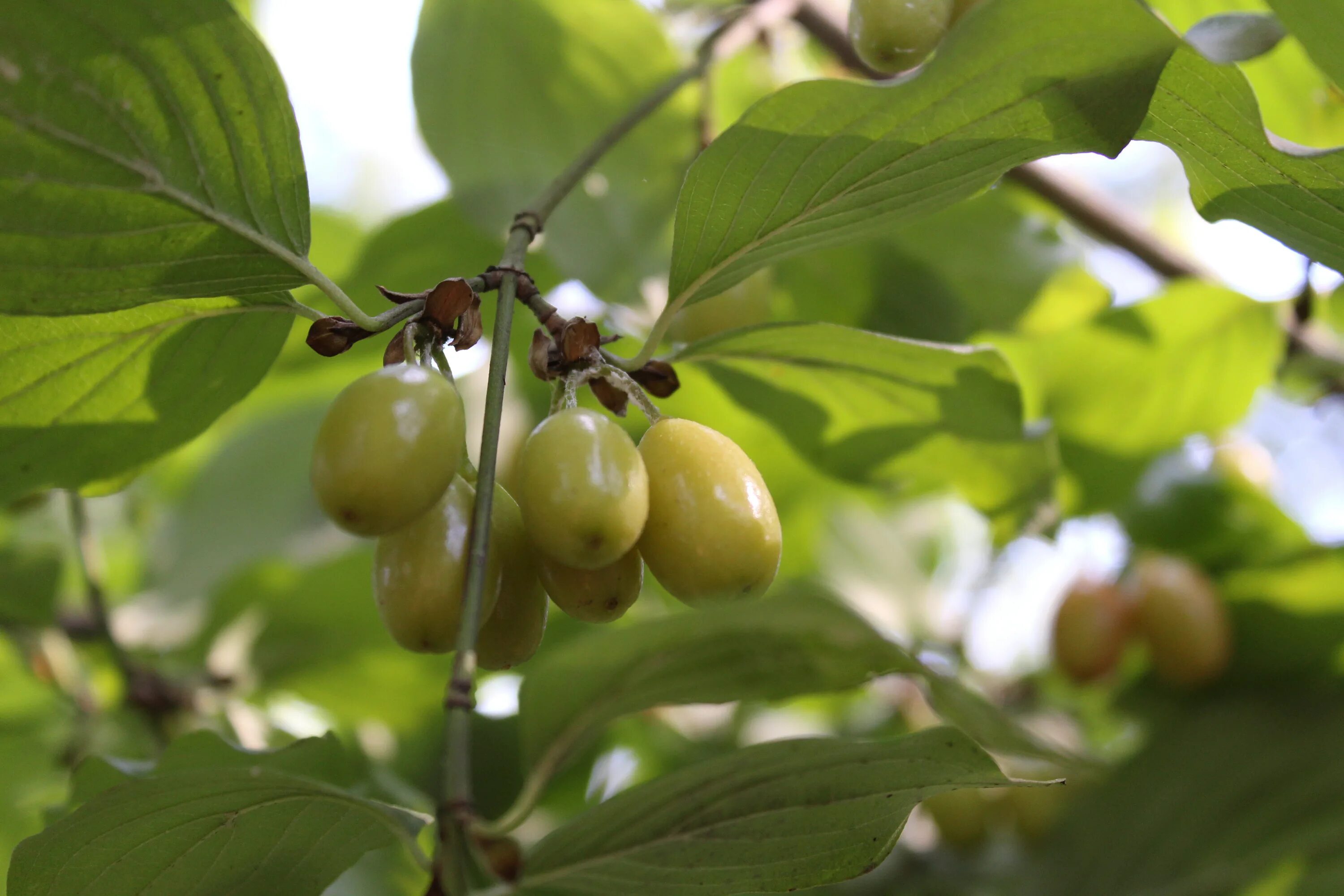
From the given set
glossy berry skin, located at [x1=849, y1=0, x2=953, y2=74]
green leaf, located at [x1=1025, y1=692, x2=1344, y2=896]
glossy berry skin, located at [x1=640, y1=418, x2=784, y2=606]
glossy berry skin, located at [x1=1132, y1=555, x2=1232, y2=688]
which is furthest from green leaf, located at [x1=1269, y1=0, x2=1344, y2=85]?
Result: green leaf, located at [x1=1025, y1=692, x2=1344, y2=896]

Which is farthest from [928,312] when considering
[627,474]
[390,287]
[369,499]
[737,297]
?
[369,499]

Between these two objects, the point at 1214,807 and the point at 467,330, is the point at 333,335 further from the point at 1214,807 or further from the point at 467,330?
the point at 1214,807

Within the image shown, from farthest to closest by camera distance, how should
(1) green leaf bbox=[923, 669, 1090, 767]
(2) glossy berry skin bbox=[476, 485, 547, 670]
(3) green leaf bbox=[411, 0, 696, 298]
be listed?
(3) green leaf bbox=[411, 0, 696, 298]
(1) green leaf bbox=[923, 669, 1090, 767]
(2) glossy berry skin bbox=[476, 485, 547, 670]

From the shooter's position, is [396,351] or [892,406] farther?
[892,406]

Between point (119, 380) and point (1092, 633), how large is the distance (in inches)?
57.9

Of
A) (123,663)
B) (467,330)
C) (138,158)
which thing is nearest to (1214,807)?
(467,330)

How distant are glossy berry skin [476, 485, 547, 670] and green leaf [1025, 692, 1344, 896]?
1397 millimetres

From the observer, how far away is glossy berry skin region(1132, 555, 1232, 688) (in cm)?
172

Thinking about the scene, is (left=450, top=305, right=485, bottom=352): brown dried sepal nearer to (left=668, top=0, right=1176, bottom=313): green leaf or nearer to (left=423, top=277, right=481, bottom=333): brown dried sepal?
(left=423, top=277, right=481, bottom=333): brown dried sepal

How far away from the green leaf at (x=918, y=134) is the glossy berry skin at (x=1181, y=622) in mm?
1149

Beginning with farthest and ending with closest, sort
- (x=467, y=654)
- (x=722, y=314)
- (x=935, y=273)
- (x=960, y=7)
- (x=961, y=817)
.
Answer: (x=961, y=817)
(x=935, y=273)
(x=722, y=314)
(x=960, y=7)
(x=467, y=654)

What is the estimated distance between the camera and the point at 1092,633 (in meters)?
1.78

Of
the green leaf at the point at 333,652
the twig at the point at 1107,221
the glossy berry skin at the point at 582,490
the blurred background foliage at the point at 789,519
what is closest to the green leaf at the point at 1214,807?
the blurred background foliage at the point at 789,519

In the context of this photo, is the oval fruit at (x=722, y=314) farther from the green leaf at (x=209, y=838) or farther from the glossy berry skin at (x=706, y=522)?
the green leaf at (x=209, y=838)
